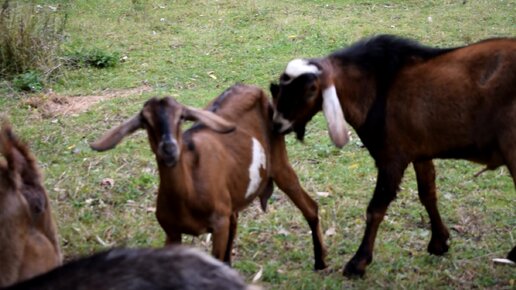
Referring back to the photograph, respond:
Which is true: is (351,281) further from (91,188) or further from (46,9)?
(46,9)

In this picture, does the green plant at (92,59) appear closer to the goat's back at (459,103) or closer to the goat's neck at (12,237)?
the goat's back at (459,103)

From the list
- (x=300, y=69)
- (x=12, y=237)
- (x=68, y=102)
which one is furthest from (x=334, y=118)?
(x=68, y=102)

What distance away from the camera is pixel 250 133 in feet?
16.4

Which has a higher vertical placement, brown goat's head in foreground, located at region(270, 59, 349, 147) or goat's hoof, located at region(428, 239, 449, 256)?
brown goat's head in foreground, located at region(270, 59, 349, 147)

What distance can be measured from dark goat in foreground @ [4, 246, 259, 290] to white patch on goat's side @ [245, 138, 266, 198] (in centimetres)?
239

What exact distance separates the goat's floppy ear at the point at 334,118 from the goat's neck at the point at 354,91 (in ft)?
0.44

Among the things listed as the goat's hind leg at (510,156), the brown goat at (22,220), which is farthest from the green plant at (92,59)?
the goat's hind leg at (510,156)

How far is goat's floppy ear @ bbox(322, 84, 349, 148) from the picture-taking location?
182 inches

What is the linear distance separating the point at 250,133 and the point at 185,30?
297 inches

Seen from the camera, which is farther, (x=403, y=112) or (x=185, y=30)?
(x=185, y=30)

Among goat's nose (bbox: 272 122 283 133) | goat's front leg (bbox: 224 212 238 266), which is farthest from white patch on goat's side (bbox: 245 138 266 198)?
goat's front leg (bbox: 224 212 238 266)

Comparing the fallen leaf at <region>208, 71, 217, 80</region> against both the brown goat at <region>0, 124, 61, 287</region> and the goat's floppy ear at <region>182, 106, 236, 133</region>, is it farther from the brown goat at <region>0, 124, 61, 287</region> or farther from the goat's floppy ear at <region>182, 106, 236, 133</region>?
the brown goat at <region>0, 124, 61, 287</region>

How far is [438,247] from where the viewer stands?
17.3 ft

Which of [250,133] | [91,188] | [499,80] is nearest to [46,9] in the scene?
[91,188]
